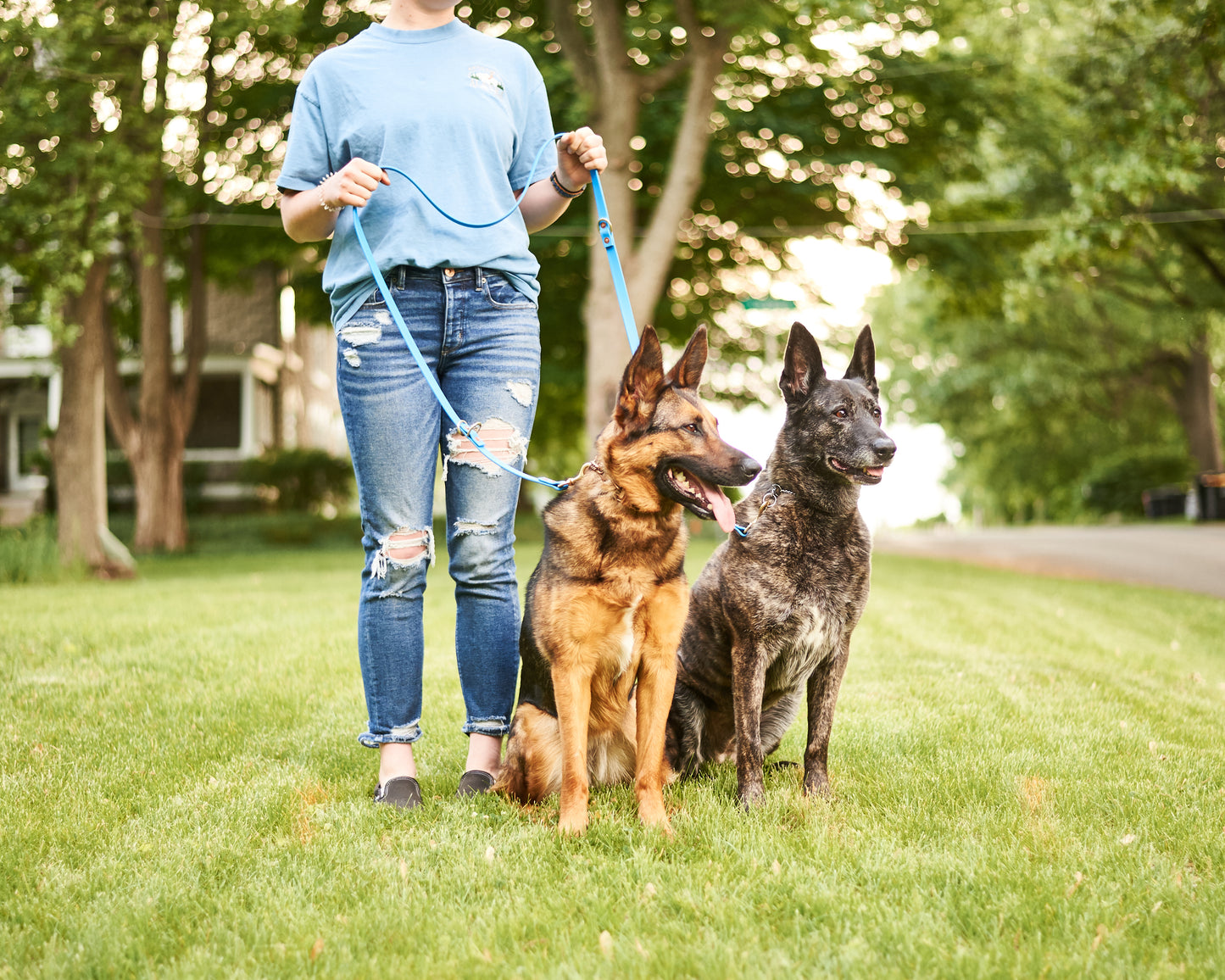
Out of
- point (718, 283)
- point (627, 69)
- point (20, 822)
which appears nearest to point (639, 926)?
point (20, 822)

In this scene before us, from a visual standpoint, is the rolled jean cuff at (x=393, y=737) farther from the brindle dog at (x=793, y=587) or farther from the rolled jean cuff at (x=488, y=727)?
the brindle dog at (x=793, y=587)

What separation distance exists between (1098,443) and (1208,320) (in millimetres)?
11640

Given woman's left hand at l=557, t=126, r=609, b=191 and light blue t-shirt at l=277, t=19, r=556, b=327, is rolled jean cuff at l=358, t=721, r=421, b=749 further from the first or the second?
woman's left hand at l=557, t=126, r=609, b=191

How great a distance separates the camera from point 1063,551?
20094 mm

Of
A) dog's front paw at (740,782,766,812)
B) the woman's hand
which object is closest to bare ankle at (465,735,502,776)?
dog's front paw at (740,782,766,812)

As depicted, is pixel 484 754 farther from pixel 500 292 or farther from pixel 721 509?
pixel 500 292

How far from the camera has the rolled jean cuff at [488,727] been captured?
3662mm

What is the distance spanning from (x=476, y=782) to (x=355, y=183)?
6.58 feet

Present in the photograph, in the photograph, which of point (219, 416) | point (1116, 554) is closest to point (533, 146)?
point (1116, 554)

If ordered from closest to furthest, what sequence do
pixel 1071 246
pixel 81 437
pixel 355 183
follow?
pixel 355 183 → pixel 1071 246 → pixel 81 437

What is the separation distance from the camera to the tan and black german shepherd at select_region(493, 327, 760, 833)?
3.19 meters

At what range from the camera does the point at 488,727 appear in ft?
12.0

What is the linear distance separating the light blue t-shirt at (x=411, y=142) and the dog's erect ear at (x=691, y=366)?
2.04ft

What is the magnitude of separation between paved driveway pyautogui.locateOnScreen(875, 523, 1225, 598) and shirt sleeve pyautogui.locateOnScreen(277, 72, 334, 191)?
12.6 m
